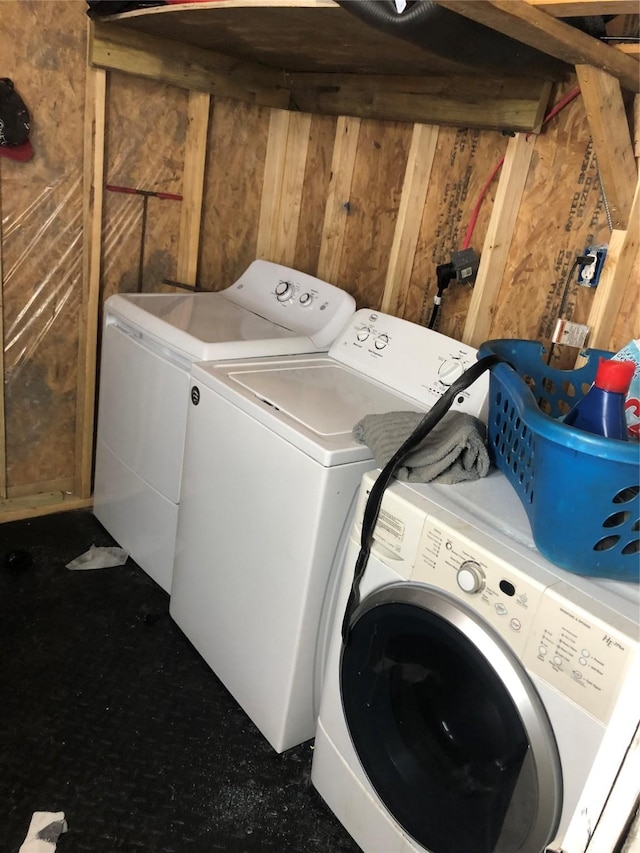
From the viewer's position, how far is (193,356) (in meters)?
1.83

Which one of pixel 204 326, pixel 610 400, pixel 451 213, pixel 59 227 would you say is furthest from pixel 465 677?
pixel 59 227

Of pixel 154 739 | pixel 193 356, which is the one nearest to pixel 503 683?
pixel 154 739

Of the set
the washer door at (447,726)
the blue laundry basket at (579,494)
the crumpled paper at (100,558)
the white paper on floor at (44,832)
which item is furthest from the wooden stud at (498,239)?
the white paper on floor at (44,832)

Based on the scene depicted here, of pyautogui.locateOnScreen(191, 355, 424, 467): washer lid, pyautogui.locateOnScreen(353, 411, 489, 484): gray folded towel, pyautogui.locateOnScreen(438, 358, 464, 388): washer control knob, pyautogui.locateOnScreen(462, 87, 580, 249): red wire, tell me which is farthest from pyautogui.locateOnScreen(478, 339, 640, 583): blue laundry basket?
pyautogui.locateOnScreen(462, 87, 580, 249): red wire

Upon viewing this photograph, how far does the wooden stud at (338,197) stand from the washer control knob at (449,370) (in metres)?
0.80

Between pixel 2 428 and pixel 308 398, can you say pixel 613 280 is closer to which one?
pixel 308 398

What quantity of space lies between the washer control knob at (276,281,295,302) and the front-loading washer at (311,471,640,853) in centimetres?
113

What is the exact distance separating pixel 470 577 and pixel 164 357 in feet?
3.91

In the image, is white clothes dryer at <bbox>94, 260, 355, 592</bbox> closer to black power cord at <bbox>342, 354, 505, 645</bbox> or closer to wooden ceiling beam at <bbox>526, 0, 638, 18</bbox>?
black power cord at <bbox>342, 354, 505, 645</bbox>

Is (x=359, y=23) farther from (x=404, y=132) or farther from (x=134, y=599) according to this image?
(x=134, y=599)

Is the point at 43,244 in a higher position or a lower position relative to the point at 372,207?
lower

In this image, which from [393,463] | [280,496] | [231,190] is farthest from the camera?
[231,190]

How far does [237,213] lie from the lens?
2.57 meters

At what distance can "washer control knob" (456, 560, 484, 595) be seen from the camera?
1.09 m
